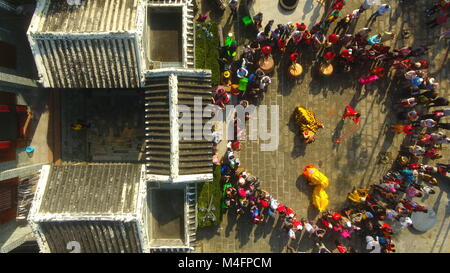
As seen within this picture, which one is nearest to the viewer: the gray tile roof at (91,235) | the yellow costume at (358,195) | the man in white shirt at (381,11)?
the gray tile roof at (91,235)

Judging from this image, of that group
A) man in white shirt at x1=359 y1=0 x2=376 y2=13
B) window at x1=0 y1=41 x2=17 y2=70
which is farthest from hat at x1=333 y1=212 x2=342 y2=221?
window at x1=0 y1=41 x2=17 y2=70

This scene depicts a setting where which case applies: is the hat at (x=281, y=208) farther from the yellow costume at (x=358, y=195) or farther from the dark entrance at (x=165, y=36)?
the dark entrance at (x=165, y=36)

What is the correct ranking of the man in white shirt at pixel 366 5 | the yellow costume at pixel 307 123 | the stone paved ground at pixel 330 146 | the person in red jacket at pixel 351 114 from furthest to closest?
the stone paved ground at pixel 330 146, the person in red jacket at pixel 351 114, the yellow costume at pixel 307 123, the man in white shirt at pixel 366 5

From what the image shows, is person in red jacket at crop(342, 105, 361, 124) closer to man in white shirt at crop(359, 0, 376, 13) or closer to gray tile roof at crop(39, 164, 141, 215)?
man in white shirt at crop(359, 0, 376, 13)

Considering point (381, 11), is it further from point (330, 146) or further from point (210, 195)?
point (210, 195)

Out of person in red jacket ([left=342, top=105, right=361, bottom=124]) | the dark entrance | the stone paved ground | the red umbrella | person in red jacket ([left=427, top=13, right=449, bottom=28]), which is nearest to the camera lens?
the dark entrance

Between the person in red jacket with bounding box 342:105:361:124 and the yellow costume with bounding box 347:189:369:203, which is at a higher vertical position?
the person in red jacket with bounding box 342:105:361:124

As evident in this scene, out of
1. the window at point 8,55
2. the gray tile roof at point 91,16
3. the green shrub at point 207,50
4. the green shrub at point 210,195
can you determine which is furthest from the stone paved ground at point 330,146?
the window at point 8,55
